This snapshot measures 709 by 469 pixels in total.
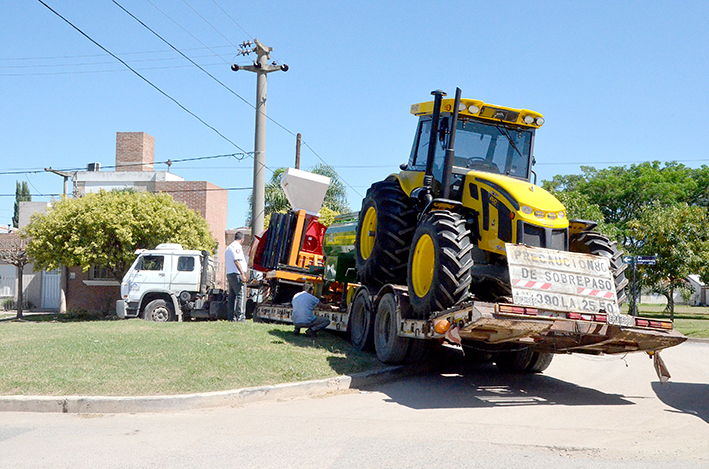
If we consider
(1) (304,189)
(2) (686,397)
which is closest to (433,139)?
(2) (686,397)

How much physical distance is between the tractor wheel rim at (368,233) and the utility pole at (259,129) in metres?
9.10

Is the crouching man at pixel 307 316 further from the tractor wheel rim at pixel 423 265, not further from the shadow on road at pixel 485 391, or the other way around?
the tractor wheel rim at pixel 423 265

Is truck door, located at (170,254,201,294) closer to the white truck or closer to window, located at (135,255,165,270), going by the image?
the white truck

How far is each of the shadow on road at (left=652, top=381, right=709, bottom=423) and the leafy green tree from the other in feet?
66.1

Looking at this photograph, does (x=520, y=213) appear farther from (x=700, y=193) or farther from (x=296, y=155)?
(x=700, y=193)

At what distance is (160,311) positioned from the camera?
19.2m

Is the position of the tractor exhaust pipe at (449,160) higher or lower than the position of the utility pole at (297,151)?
lower

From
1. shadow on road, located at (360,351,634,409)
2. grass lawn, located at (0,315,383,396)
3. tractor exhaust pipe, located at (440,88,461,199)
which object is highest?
tractor exhaust pipe, located at (440,88,461,199)

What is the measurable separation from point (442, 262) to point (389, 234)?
6.75 feet

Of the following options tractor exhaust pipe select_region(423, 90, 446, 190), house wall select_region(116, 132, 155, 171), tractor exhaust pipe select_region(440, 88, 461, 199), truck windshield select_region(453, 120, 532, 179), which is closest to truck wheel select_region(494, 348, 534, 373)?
truck windshield select_region(453, 120, 532, 179)

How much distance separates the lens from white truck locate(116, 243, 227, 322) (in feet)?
62.7

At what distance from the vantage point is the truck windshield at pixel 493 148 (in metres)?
10.5

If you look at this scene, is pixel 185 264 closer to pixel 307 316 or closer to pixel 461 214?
pixel 307 316

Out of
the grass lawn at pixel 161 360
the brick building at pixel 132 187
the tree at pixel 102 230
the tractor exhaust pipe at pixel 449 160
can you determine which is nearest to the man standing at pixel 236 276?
the grass lawn at pixel 161 360
